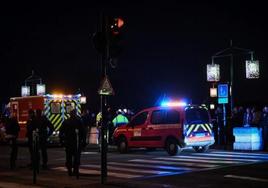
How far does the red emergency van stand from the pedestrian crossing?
0.72 meters

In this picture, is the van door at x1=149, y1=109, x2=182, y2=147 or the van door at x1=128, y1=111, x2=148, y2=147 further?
the van door at x1=128, y1=111, x2=148, y2=147

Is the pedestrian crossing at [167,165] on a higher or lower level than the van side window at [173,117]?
lower

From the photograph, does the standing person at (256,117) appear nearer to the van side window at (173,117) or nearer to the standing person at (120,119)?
the van side window at (173,117)

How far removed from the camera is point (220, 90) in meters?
24.1

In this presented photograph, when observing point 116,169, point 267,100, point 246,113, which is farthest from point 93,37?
point 267,100

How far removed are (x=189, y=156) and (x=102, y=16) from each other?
863 centimetres

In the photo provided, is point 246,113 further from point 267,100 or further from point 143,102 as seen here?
point 143,102

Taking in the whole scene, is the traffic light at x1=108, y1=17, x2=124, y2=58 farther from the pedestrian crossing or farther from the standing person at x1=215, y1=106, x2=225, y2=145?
the standing person at x1=215, y1=106, x2=225, y2=145

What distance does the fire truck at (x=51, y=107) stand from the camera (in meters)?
28.0

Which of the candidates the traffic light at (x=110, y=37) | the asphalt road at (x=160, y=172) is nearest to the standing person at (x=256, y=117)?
the asphalt road at (x=160, y=172)

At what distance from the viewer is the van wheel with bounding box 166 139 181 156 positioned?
20750 mm

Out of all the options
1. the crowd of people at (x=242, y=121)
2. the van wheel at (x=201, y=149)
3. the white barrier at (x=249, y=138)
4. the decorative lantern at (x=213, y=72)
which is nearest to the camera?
A: the van wheel at (x=201, y=149)

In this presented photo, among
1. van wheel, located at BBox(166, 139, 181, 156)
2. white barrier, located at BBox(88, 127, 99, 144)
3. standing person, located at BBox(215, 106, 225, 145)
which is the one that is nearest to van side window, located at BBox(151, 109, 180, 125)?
van wheel, located at BBox(166, 139, 181, 156)

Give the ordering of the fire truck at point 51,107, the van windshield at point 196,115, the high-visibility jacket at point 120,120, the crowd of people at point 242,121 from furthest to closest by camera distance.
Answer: the fire truck at point 51,107, the high-visibility jacket at point 120,120, the crowd of people at point 242,121, the van windshield at point 196,115
